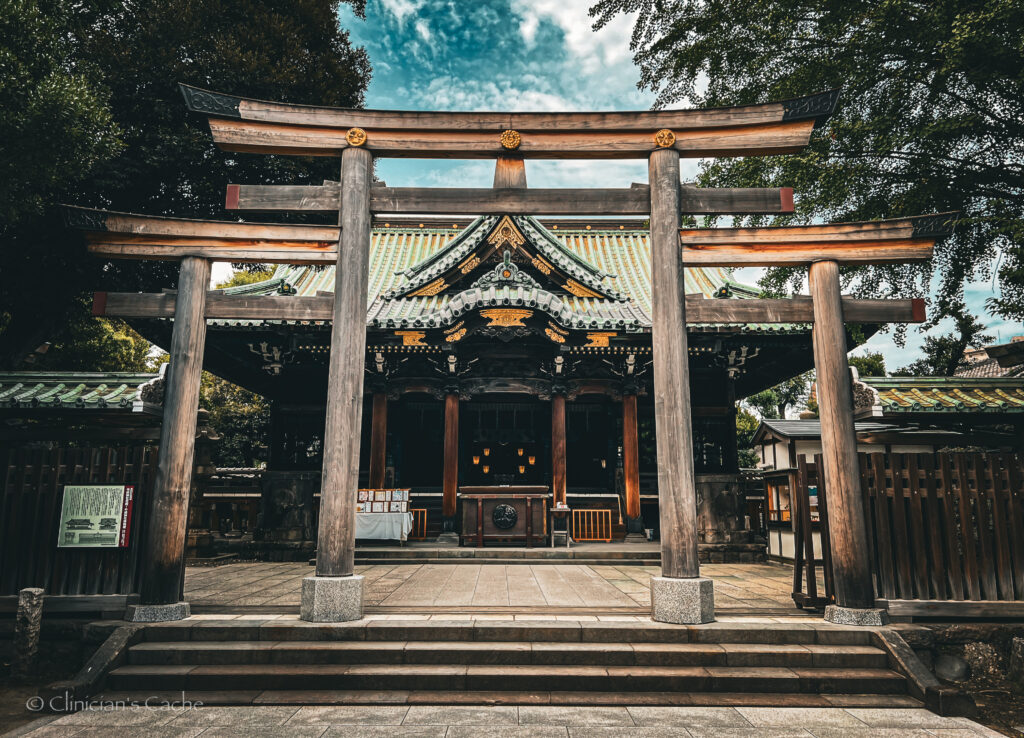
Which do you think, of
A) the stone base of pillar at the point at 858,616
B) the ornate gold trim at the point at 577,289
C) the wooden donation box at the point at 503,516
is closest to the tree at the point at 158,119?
the ornate gold trim at the point at 577,289

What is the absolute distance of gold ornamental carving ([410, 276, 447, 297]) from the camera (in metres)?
14.1

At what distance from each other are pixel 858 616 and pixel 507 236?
1089cm

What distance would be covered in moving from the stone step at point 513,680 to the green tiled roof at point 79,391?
3138 mm

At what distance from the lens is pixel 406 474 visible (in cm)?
1496

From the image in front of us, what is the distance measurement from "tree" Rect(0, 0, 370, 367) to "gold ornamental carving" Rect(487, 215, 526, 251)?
4.11m

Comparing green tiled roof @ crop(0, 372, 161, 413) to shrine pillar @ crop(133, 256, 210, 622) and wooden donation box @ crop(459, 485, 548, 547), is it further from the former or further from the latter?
wooden donation box @ crop(459, 485, 548, 547)

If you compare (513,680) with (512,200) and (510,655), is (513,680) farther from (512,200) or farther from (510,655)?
(512,200)

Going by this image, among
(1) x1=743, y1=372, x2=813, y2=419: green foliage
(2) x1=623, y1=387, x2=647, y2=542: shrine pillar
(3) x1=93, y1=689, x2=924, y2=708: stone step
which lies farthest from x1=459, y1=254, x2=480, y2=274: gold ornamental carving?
(1) x1=743, y1=372, x2=813, y2=419: green foliage

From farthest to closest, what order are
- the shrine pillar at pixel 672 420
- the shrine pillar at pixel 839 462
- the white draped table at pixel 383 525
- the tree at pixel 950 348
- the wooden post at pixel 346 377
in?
the tree at pixel 950 348 < the white draped table at pixel 383 525 < the wooden post at pixel 346 377 < the shrine pillar at pixel 839 462 < the shrine pillar at pixel 672 420

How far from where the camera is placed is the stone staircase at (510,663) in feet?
16.6

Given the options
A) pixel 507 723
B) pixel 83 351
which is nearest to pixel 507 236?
pixel 507 723

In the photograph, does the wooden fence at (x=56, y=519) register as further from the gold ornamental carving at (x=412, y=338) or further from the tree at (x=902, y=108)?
the tree at (x=902, y=108)

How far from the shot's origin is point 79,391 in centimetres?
714

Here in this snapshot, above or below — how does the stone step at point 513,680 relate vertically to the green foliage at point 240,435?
below
